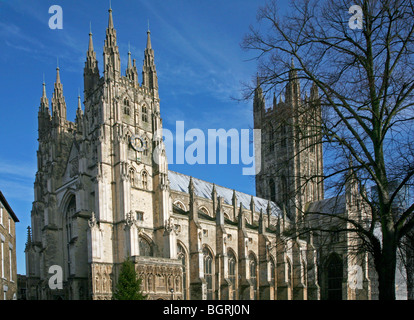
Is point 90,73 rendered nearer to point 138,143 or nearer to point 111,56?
point 111,56

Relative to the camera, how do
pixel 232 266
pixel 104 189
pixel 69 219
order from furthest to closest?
1. pixel 232 266
2. pixel 69 219
3. pixel 104 189

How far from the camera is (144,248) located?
1592 inches

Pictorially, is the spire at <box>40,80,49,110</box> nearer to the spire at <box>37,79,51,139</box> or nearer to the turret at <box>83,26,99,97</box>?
the spire at <box>37,79,51,139</box>

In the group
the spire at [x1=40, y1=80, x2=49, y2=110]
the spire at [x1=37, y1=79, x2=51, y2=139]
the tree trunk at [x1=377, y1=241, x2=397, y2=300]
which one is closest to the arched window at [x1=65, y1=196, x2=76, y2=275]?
the spire at [x1=37, y1=79, x2=51, y2=139]

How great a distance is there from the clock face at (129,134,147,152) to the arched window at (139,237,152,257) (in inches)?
326

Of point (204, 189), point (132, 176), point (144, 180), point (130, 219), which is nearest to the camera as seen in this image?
point (130, 219)

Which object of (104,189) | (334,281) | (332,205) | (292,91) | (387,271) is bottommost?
(334,281)

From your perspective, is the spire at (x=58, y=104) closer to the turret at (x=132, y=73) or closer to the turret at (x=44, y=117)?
the turret at (x=44, y=117)

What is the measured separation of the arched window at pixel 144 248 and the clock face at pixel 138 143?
8.27 meters

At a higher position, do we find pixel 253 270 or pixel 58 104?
pixel 58 104

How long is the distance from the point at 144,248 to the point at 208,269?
348 inches

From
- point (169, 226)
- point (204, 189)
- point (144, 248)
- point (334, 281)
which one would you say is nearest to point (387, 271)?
point (169, 226)

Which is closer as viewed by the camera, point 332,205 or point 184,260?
point 184,260
